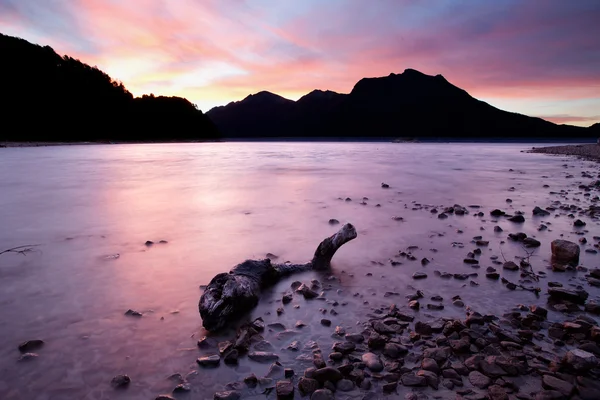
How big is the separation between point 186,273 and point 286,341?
2.82 m

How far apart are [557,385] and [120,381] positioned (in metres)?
3.98

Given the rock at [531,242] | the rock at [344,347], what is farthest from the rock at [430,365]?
the rock at [531,242]

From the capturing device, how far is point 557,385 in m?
2.91

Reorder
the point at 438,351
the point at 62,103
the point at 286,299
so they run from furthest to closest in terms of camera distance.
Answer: the point at 62,103 → the point at 286,299 → the point at 438,351

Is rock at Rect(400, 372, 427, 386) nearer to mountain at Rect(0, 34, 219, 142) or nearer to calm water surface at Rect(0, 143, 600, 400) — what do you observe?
calm water surface at Rect(0, 143, 600, 400)

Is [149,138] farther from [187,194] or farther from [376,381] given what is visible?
[376,381]

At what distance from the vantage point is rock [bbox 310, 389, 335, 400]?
9.44 ft

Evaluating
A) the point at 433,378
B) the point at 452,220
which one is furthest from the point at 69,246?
the point at 452,220

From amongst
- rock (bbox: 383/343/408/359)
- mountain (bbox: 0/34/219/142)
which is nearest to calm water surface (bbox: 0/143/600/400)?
rock (bbox: 383/343/408/359)

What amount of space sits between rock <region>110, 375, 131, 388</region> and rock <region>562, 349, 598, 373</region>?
4189mm

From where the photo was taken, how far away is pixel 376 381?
3.11 m

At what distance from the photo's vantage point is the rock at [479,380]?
9.83ft

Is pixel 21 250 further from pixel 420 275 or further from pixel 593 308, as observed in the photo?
pixel 593 308

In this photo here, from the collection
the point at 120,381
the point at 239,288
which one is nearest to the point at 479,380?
the point at 239,288
